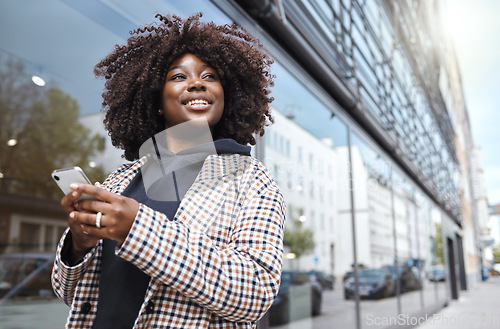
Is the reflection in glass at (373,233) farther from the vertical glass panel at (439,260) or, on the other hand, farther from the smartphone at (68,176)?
the vertical glass panel at (439,260)

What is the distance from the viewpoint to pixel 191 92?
47.9 inches

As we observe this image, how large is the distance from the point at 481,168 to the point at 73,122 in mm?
50083

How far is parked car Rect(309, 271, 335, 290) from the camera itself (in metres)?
4.48

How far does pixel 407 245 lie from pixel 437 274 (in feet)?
14.9

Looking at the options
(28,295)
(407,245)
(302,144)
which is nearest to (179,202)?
(302,144)

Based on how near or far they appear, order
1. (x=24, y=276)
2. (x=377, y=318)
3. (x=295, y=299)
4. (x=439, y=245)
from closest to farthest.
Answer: (x=295, y=299), (x=377, y=318), (x=24, y=276), (x=439, y=245)

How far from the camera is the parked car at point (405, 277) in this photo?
305 inches

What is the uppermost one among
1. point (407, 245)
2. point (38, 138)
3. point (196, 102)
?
point (38, 138)

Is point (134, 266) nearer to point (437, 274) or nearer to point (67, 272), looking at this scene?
point (67, 272)

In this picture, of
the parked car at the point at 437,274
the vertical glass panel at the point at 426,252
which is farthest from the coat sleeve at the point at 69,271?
the parked car at the point at 437,274

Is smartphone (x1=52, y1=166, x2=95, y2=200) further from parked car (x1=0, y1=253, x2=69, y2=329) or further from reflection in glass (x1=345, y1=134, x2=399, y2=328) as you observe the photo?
parked car (x1=0, y1=253, x2=69, y2=329)

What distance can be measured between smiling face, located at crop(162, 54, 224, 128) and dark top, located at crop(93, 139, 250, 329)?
10cm

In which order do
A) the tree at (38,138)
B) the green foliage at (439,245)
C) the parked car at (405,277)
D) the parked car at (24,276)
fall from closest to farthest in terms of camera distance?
the parked car at (24,276) → the tree at (38,138) → the parked car at (405,277) → the green foliage at (439,245)

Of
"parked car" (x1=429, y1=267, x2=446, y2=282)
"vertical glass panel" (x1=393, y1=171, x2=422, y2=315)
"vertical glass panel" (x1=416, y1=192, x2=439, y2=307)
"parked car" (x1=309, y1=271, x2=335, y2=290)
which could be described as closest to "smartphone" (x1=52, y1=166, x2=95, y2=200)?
"parked car" (x1=309, y1=271, x2=335, y2=290)
